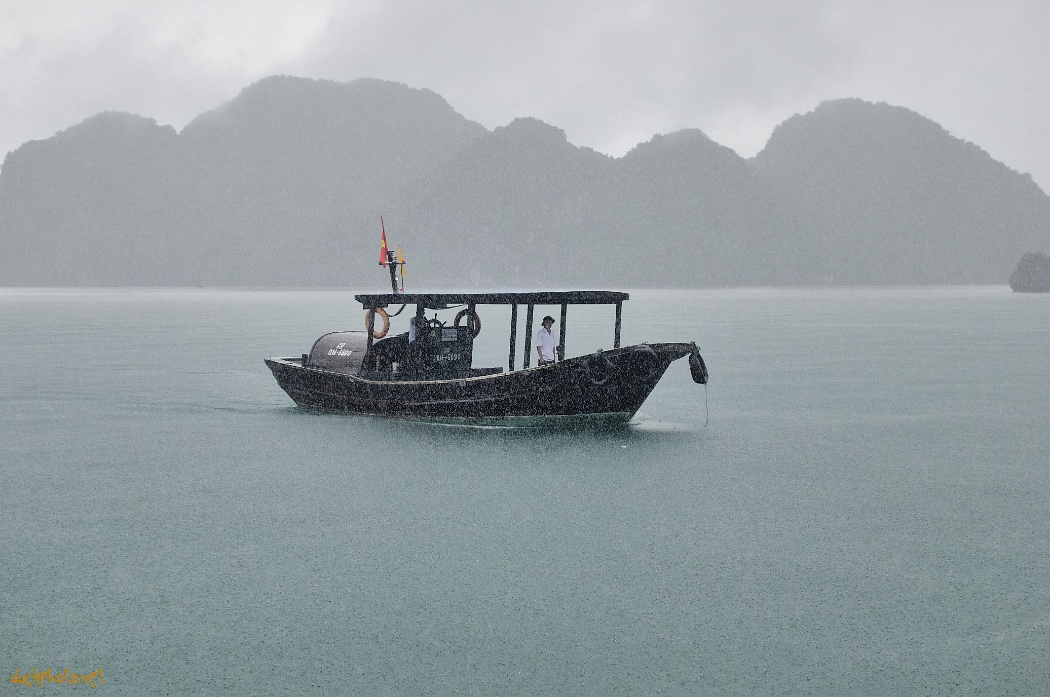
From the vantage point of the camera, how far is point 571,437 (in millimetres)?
18984

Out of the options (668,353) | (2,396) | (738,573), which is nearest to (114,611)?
(738,573)

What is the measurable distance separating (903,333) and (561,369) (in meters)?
46.8

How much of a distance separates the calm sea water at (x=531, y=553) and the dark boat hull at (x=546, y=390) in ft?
1.79

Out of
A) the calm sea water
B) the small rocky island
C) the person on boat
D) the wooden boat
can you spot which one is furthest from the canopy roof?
the small rocky island

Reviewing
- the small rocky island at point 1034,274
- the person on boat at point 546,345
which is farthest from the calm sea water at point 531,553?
the small rocky island at point 1034,274

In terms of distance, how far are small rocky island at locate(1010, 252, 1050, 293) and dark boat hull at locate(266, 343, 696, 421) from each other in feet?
636

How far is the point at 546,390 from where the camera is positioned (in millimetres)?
19500

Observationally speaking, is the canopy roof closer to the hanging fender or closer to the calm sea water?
the hanging fender

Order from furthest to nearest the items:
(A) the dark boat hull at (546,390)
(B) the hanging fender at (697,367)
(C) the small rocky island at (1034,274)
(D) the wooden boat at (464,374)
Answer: (C) the small rocky island at (1034,274), (B) the hanging fender at (697,367), (D) the wooden boat at (464,374), (A) the dark boat hull at (546,390)

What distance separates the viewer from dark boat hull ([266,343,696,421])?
1927 centimetres

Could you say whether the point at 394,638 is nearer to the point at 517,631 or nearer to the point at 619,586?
the point at 517,631

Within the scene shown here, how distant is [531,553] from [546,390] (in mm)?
8677

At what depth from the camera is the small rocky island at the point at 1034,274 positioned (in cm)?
18575

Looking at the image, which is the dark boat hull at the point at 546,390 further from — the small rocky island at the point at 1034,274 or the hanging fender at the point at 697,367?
the small rocky island at the point at 1034,274
